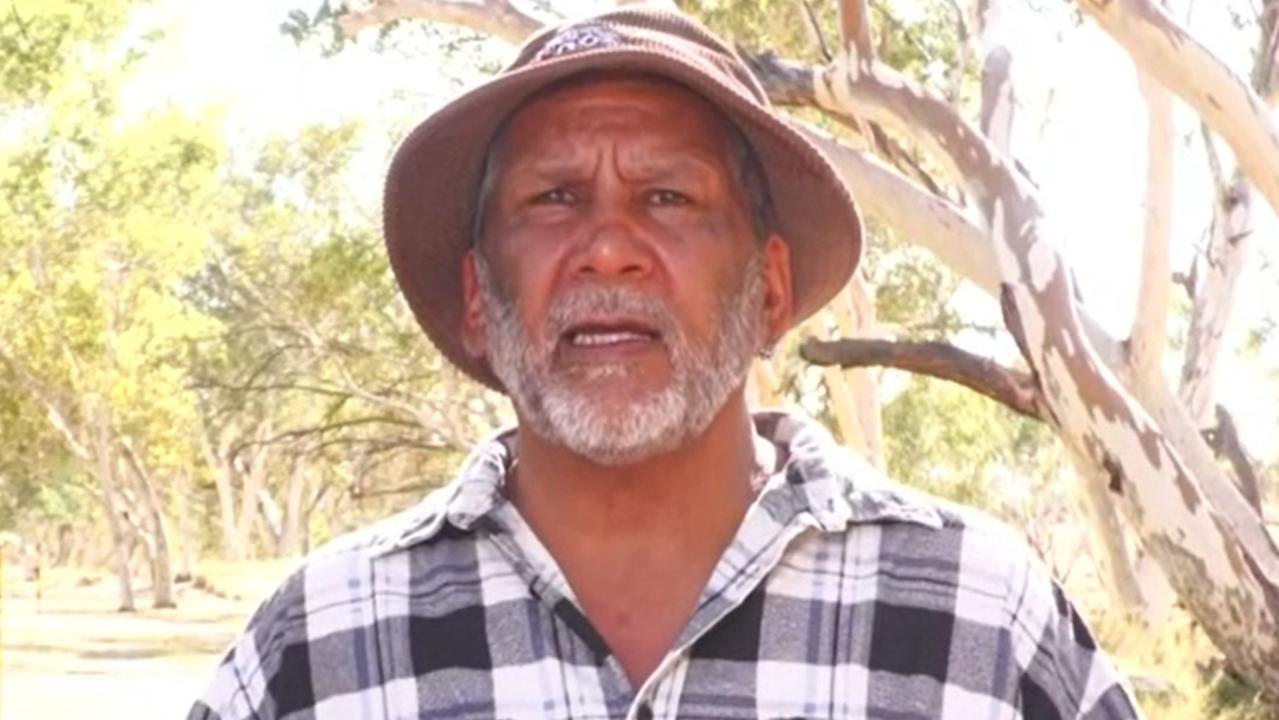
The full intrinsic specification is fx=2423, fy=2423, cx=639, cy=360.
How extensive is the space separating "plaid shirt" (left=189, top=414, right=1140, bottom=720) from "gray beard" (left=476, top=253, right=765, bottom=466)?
0.29 feet

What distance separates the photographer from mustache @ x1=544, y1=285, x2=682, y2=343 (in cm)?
199

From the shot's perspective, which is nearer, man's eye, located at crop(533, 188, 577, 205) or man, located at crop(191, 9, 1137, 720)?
man, located at crop(191, 9, 1137, 720)

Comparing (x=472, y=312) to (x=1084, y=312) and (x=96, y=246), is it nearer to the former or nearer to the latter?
(x=1084, y=312)

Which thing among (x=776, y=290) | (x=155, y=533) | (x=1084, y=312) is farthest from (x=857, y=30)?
(x=155, y=533)

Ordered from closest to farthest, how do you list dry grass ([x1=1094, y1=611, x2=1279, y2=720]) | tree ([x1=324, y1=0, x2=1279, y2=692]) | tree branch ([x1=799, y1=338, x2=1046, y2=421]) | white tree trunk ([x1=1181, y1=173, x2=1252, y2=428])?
1. tree ([x1=324, y1=0, x2=1279, y2=692])
2. tree branch ([x1=799, y1=338, x2=1046, y2=421])
3. dry grass ([x1=1094, y1=611, x2=1279, y2=720])
4. white tree trunk ([x1=1181, y1=173, x2=1252, y2=428])

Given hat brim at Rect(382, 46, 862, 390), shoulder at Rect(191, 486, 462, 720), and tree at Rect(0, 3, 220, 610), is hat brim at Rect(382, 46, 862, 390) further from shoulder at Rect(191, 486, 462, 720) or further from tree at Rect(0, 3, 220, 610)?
tree at Rect(0, 3, 220, 610)

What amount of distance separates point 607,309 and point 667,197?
13 cm

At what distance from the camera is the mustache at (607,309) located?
199cm

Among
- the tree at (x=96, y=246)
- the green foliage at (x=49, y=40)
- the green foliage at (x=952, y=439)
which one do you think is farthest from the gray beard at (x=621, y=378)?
the green foliage at (x=952, y=439)

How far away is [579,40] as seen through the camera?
2.07 m

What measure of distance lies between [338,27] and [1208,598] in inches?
208

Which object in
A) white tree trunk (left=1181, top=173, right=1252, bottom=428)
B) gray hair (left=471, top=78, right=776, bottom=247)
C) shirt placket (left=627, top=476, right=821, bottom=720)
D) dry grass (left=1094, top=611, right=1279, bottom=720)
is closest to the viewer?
shirt placket (left=627, top=476, right=821, bottom=720)

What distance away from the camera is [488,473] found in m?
2.07

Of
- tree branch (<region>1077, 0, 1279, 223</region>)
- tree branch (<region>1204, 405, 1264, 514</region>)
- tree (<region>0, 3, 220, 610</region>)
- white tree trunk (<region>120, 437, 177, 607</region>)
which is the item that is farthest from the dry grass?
white tree trunk (<region>120, 437, 177, 607</region>)
